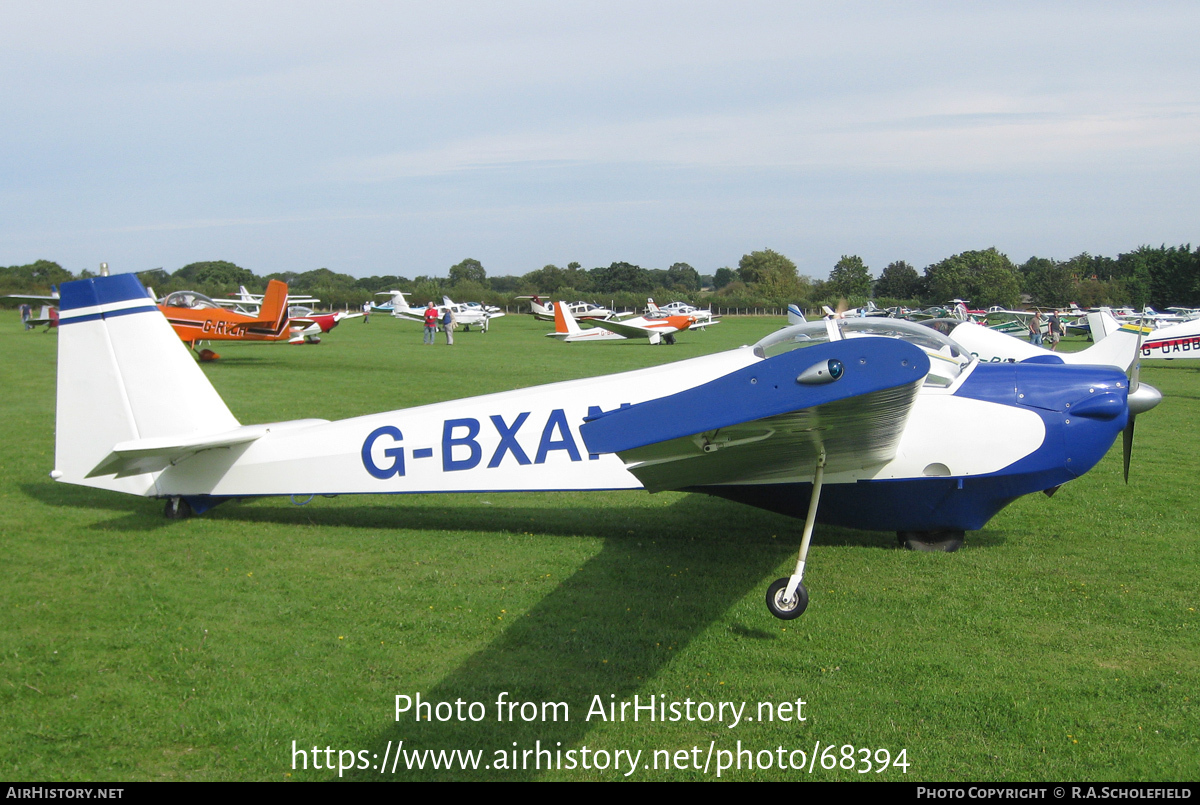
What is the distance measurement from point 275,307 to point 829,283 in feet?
303

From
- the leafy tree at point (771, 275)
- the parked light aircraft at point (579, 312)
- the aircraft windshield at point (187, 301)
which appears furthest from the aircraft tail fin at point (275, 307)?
the leafy tree at point (771, 275)

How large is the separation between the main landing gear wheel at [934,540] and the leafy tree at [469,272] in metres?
140

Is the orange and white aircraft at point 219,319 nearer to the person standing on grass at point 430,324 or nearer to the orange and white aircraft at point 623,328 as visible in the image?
the person standing on grass at point 430,324

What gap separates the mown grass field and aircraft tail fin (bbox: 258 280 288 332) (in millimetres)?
15879

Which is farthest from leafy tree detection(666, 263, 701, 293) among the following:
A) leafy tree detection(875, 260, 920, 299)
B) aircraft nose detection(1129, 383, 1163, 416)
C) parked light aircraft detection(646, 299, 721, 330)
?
aircraft nose detection(1129, 383, 1163, 416)

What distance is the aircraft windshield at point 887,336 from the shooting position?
5.82m

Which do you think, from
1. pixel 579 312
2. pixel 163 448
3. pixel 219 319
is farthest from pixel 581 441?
pixel 579 312

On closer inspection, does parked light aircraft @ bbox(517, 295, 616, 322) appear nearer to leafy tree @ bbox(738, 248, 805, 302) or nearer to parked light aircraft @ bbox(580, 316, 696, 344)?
parked light aircraft @ bbox(580, 316, 696, 344)

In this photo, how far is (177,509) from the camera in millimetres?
6871

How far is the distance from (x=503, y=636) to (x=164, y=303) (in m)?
22.0

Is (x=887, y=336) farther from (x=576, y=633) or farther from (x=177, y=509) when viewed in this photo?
(x=177, y=509)

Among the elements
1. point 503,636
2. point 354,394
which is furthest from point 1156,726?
point 354,394

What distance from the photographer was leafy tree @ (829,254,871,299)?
103062 mm
